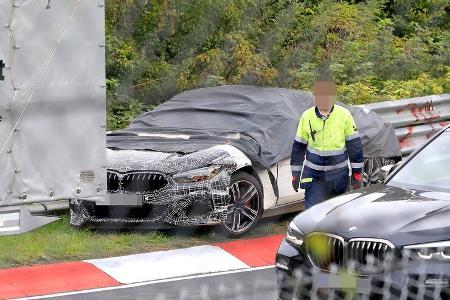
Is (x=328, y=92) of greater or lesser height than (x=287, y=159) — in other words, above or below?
above

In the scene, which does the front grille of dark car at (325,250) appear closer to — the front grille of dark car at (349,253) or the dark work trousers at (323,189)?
the front grille of dark car at (349,253)

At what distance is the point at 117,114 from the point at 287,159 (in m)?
2.59

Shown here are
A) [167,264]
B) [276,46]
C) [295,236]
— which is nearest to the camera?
[295,236]

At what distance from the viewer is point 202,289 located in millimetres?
9312

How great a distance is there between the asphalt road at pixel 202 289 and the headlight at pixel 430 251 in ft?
6.93

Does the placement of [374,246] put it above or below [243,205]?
above

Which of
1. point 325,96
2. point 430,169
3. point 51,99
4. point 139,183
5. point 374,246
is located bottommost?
point 139,183

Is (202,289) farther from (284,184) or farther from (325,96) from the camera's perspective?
(284,184)

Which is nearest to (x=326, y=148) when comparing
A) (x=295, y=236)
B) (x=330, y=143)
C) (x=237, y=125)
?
(x=330, y=143)

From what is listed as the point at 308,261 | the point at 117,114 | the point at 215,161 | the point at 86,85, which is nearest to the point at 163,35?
the point at 215,161

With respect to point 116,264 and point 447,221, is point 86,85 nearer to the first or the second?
point 447,221

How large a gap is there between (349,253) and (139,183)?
3.83m

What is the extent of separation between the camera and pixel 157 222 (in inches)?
411

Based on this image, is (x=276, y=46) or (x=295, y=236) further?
(x=276, y=46)
